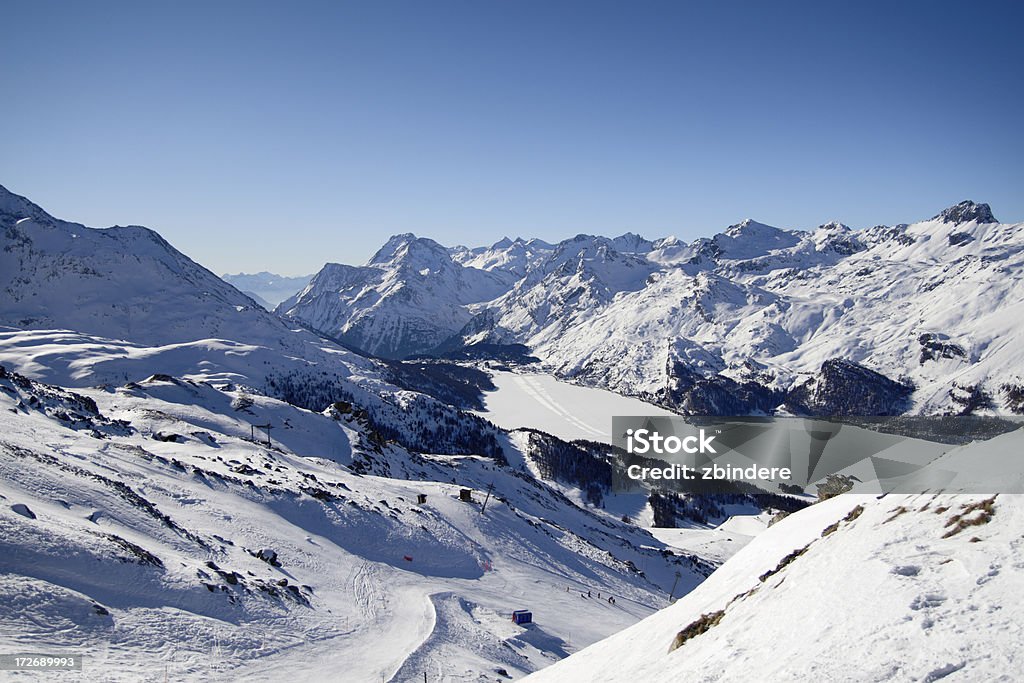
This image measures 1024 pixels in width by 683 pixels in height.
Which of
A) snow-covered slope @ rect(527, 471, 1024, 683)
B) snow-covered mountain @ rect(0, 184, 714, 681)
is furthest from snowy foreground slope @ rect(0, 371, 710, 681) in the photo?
snow-covered slope @ rect(527, 471, 1024, 683)

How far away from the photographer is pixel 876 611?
1359cm

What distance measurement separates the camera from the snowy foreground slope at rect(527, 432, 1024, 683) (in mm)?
11969

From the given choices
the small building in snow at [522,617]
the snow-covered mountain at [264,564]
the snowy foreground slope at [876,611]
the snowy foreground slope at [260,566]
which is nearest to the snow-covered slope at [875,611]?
the snowy foreground slope at [876,611]

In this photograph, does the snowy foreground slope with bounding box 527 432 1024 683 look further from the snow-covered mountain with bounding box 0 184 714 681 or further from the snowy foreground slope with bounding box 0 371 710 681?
the snow-covered mountain with bounding box 0 184 714 681

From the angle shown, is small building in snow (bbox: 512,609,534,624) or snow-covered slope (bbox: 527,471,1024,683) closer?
snow-covered slope (bbox: 527,471,1024,683)

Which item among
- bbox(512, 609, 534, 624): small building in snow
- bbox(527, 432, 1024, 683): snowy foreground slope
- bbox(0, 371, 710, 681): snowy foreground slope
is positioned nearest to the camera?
bbox(527, 432, 1024, 683): snowy foreground slope

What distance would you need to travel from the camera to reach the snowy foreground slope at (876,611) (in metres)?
12.0

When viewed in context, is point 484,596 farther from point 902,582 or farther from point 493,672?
point 902,582

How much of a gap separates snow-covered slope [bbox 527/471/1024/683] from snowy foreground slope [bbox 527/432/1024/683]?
0.10 ft

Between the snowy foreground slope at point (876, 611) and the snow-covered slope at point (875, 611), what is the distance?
0.10ft

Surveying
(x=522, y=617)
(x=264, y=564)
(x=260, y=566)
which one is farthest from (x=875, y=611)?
(x=264, y=564)

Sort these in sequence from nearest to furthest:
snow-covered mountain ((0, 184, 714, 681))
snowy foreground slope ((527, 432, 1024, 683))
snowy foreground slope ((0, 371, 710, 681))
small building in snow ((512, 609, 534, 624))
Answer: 1. snowy foreground slope ((527, 432, 1024, 683))
2. snowy foreground slope ((0, 371, 710, 681))
3. snow-covered mountain ((0, 184, 714, 681))
4. small building in snow ((512, 609, 534, 624))

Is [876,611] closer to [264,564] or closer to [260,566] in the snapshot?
[260,566]

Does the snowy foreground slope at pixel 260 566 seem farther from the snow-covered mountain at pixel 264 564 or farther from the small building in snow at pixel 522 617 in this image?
the small building in snow at pixel 522 617
